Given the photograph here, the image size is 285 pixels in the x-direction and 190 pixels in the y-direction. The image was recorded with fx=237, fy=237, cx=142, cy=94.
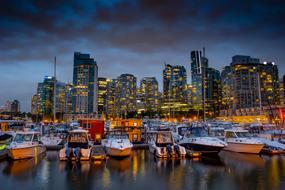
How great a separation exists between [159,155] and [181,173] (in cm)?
686

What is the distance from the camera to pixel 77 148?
23.2 metres

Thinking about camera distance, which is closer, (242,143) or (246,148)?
(246,148)

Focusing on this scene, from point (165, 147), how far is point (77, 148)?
903 cm

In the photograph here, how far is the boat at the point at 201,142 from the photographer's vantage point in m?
24.6

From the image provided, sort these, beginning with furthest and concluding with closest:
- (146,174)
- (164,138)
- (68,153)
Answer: (164,138), (68,153), (146,174)

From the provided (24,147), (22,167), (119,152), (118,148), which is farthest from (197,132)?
(24,147)

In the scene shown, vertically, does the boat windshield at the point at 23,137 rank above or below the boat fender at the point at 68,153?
above

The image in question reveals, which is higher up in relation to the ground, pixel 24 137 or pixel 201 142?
pixel 24 137

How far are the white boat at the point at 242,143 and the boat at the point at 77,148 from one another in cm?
1678

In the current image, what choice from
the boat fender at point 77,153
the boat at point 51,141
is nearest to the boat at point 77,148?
the boat fender at point 77,153

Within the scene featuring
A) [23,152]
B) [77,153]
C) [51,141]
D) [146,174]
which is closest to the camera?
[146,174]

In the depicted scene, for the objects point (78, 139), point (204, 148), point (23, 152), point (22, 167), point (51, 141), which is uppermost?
point (78, 139)

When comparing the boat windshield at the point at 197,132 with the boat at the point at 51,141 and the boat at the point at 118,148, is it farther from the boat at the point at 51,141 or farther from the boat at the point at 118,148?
the boat at the point at 51,141

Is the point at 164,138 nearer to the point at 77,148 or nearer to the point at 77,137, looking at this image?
the point at 77,137
